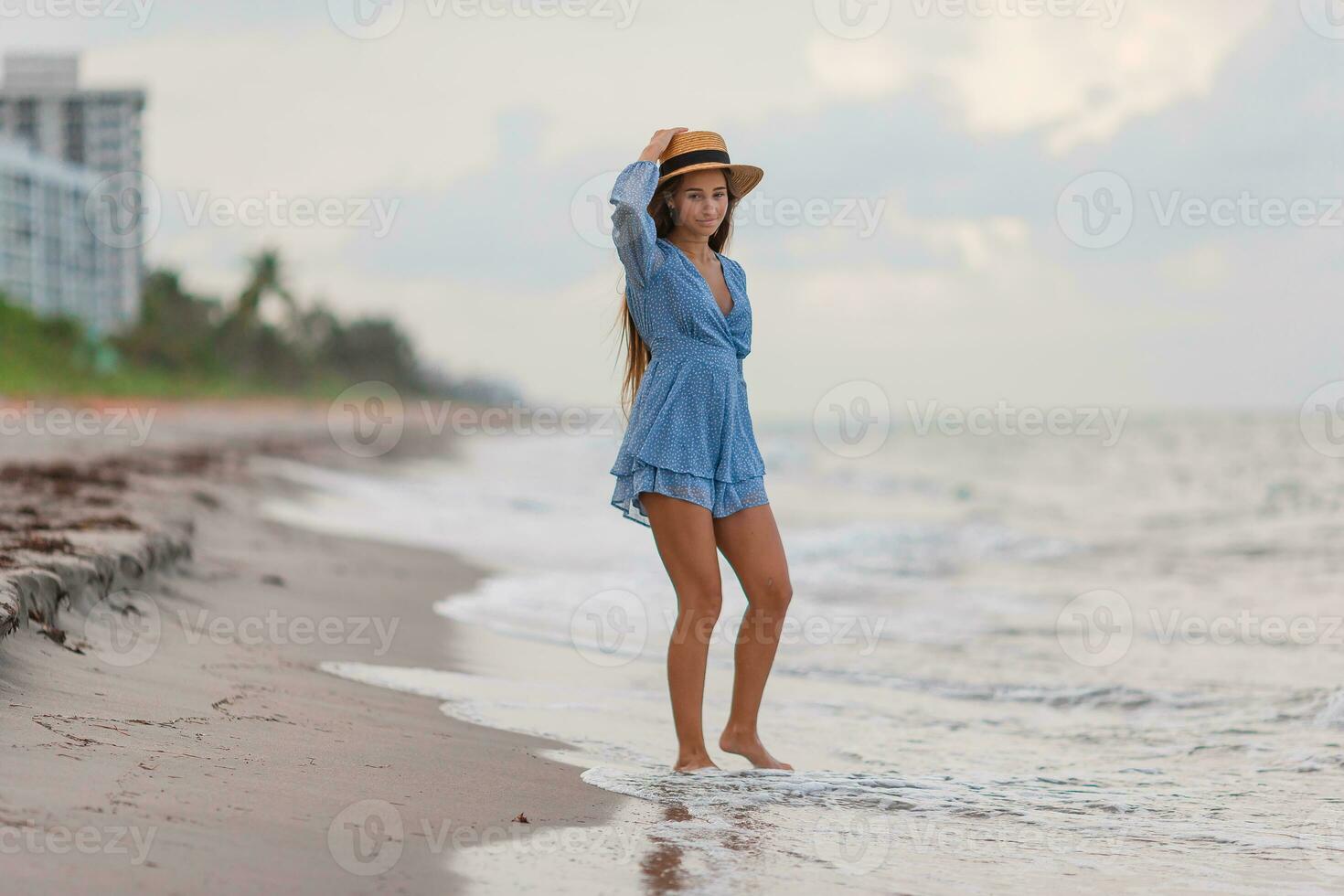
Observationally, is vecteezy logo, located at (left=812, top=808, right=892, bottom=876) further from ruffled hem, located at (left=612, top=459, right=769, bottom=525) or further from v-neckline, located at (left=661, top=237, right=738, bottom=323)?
v-neckline, located at (left=661, top=237, right=738, bottom=323)

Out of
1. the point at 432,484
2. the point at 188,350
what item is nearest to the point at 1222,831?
the point at 432,484

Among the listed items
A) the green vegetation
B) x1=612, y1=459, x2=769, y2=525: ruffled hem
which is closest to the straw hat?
x1=612, y1=459, x2=769, y2=525: ruffled hem

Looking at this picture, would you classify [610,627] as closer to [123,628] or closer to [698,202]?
[123,628]

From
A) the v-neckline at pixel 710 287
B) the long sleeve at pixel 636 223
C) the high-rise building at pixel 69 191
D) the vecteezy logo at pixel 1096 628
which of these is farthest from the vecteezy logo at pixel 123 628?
the high-rise building at pixel 69 191

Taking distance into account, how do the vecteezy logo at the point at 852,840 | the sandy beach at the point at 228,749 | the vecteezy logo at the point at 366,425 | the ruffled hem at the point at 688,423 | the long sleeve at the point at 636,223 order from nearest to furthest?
the sandy beach at the point at 228,749 → the vecteezy logo at the point at 852,840 → the long sleeve at the point at 636,223 → the ruffled hem at the point at 688,423 → the vecteezy logo at the point at 366,425

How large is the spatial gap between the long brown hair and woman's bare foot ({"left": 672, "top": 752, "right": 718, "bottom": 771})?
99 cm

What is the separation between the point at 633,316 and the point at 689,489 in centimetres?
52

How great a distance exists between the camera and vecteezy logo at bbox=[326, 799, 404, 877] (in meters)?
2.31

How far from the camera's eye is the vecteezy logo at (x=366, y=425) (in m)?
25.7

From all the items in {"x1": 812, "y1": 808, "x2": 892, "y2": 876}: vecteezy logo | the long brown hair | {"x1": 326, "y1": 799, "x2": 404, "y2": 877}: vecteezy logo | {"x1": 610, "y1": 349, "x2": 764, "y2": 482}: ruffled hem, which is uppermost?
the long brown hair

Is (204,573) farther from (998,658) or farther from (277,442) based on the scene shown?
(277,442)

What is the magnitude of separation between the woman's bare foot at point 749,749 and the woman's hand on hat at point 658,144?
5.22ft

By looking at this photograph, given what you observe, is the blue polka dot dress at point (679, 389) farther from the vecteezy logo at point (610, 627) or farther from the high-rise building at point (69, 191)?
the high-rise building at point (69, 191)

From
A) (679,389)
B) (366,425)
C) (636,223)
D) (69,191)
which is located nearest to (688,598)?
(679,389)
